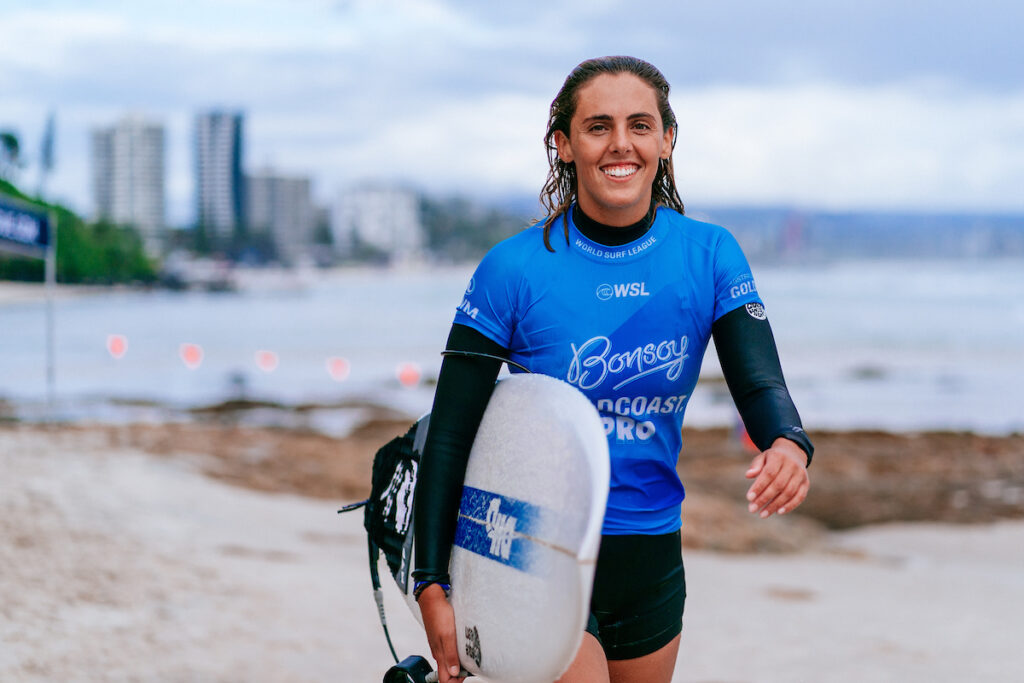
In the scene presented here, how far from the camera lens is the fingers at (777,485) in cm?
166

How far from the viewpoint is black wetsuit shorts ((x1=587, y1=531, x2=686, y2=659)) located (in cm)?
194

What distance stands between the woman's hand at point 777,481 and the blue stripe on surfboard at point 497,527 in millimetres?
363

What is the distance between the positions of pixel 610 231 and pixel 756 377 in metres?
0.39

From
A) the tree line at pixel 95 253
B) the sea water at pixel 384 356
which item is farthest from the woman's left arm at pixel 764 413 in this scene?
the tree line at pixel 95 253

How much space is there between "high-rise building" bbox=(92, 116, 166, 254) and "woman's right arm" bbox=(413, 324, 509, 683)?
67464 mm

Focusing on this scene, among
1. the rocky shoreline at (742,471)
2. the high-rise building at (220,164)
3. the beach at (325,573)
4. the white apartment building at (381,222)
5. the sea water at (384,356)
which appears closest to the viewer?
the beach at (325,573)

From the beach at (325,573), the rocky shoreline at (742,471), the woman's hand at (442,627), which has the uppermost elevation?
the woman's hand at (442,627)

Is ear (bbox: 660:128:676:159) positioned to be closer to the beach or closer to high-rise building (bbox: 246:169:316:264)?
the beach

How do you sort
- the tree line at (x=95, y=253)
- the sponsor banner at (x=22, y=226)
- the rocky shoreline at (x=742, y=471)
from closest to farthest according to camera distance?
1. the rocky shoreline at (x=742, y=471)
2. the sponsor banner at (x=22, y=226)
3. the tree line at (x=95, y=253)

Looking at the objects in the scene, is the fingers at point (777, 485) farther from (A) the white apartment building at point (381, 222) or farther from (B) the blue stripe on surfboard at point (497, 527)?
(A) the white apartment building at point (381, 222)

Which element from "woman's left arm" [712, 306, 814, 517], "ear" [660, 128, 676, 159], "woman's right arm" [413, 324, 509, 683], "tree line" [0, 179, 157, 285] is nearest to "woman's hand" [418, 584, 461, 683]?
"woman's right arm" [413, 324, 509, 683]

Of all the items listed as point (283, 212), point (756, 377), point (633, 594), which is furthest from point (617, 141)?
point (283, 212)

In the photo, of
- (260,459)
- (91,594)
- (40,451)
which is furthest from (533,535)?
(260,459)

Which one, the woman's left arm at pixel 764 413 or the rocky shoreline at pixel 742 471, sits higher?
the woman's left arm at pixel 764 413
